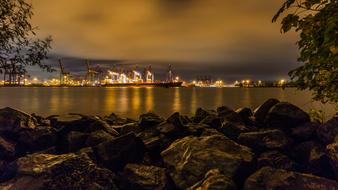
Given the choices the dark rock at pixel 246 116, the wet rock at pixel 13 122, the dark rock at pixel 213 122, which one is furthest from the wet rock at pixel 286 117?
the wet rock at pixel 13 122

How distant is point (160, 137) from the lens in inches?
456

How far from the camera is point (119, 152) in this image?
1007 cm

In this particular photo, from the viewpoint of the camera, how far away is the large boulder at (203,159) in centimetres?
819

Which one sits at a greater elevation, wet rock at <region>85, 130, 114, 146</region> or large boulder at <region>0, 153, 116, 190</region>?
wet rock at <region>85, 130, 114, 146</region>

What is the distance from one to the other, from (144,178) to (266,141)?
4470 mm

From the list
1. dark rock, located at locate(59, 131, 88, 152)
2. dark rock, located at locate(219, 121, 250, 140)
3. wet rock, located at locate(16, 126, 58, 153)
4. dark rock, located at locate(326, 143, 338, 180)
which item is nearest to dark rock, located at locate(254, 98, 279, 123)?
dark rock, located at locate(219, 121, 250, 140)

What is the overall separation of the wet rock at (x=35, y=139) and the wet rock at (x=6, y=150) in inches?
22.9

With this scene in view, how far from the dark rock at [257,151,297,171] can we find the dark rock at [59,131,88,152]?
6.76 m

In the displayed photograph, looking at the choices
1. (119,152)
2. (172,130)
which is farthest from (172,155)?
(172,130)

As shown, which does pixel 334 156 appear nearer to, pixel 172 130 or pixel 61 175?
pixel 172 130

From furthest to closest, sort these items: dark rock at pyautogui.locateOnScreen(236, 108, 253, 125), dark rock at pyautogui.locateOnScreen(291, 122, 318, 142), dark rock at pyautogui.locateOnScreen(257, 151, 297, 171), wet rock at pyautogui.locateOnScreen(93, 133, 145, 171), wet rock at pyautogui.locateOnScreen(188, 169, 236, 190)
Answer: dark rock at pyautogui.locateOnScreen(236, 108, 253, 125), dark rock at pyautogui.locateOnScreen(291, 122, 318, 142), wet rock at pyautogui.locateOnScreen(93, 133, 145, 171), dark rock at pyautogui.locateOnScreen(257, 151, 297, 171), wet rock at pyautogui.locateOnScreen(188, 169, 236, 190)

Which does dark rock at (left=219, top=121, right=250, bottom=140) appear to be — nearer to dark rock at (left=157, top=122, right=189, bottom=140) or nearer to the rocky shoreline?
the rocky shoreline

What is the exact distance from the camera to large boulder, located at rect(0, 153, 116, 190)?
26.6 ft

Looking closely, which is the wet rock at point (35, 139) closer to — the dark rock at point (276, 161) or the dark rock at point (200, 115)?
the dark rock at point (200, 115)
